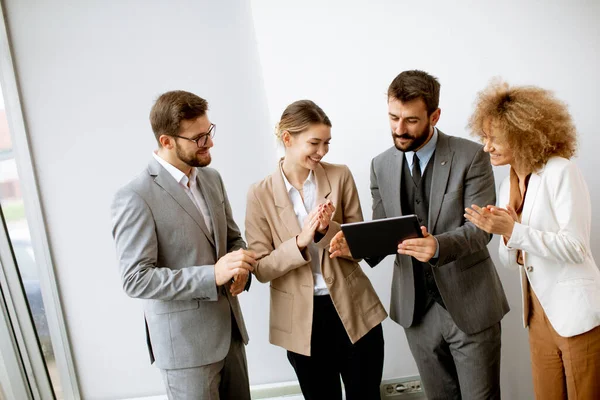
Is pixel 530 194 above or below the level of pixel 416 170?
below

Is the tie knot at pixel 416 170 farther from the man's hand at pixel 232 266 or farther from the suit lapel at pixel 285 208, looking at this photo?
the man's hand at pixel 232 266

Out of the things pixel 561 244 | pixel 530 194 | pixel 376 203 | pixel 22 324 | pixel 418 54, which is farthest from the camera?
pixel 22 324

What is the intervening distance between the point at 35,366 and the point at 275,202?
2000 mm

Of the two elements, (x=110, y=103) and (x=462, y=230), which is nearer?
(x=462, y=230)

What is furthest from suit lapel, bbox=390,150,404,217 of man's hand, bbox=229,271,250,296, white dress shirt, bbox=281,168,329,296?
man's hand, bbox=229,271,250,296

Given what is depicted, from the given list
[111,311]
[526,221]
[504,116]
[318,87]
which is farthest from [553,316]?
[111,311]

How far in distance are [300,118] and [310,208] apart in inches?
15.6

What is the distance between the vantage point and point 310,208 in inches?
86.0

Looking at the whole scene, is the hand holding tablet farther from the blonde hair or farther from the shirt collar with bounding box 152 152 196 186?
the shirt collar with bounding box 152 152 196 186

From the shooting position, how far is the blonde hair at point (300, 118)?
6.83 feet

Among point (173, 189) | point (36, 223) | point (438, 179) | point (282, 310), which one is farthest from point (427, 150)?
point (36, 223)

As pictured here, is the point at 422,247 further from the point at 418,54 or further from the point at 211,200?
the point at 418,54

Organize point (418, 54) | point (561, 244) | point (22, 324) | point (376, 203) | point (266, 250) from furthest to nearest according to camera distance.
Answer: point (22, 324) → point (418, 54) → point (376, 203) → point (266, 250) → point (561, 244)

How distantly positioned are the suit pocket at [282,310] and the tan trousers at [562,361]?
1.02 meters
